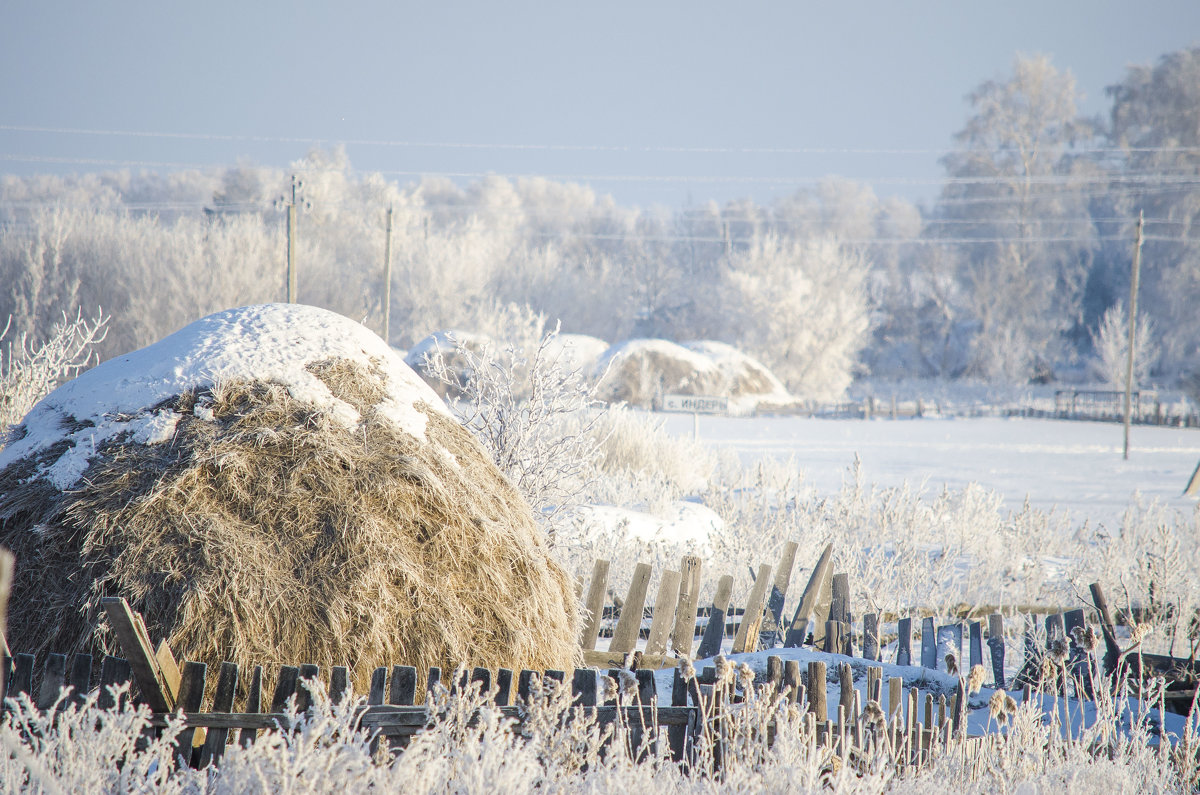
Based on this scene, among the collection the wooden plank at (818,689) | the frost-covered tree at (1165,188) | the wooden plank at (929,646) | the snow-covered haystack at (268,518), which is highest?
the frost-covered tree at (1165,188)

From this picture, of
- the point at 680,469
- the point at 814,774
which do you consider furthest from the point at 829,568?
the point at 680,469

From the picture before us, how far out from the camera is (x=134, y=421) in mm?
3834

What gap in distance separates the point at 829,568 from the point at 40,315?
2828 cm

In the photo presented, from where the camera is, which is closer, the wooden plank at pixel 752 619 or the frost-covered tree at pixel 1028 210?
the wooden plank at pixel 752 619

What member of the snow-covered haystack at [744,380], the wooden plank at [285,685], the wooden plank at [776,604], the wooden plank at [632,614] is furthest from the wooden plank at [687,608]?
the snow-covered haystack at [744,380]

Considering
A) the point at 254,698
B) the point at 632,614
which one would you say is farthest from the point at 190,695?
the point at 632,614

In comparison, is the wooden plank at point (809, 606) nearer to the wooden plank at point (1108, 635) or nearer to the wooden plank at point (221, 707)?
the wooden plank at point (1108, 635)

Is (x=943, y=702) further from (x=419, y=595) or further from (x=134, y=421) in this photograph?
(x=134, y=421)

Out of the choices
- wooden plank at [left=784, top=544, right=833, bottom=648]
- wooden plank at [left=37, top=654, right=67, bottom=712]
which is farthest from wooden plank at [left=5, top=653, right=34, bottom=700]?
wooden plank at [left=784, top=544, right=833, bottom=648]

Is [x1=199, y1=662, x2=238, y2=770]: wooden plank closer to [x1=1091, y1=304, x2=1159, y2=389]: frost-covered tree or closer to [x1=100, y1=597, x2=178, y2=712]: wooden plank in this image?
[x1=100, y1=597, x2=178, y2=712]: wooden plank

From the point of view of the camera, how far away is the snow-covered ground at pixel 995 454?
13.6 m

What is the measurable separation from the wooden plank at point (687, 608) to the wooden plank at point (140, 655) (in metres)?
2.87

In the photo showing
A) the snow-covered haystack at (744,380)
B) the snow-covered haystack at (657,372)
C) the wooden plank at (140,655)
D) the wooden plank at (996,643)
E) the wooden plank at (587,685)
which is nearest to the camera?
the wooden plank at (140,655)

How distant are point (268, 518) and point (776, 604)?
3358mm
